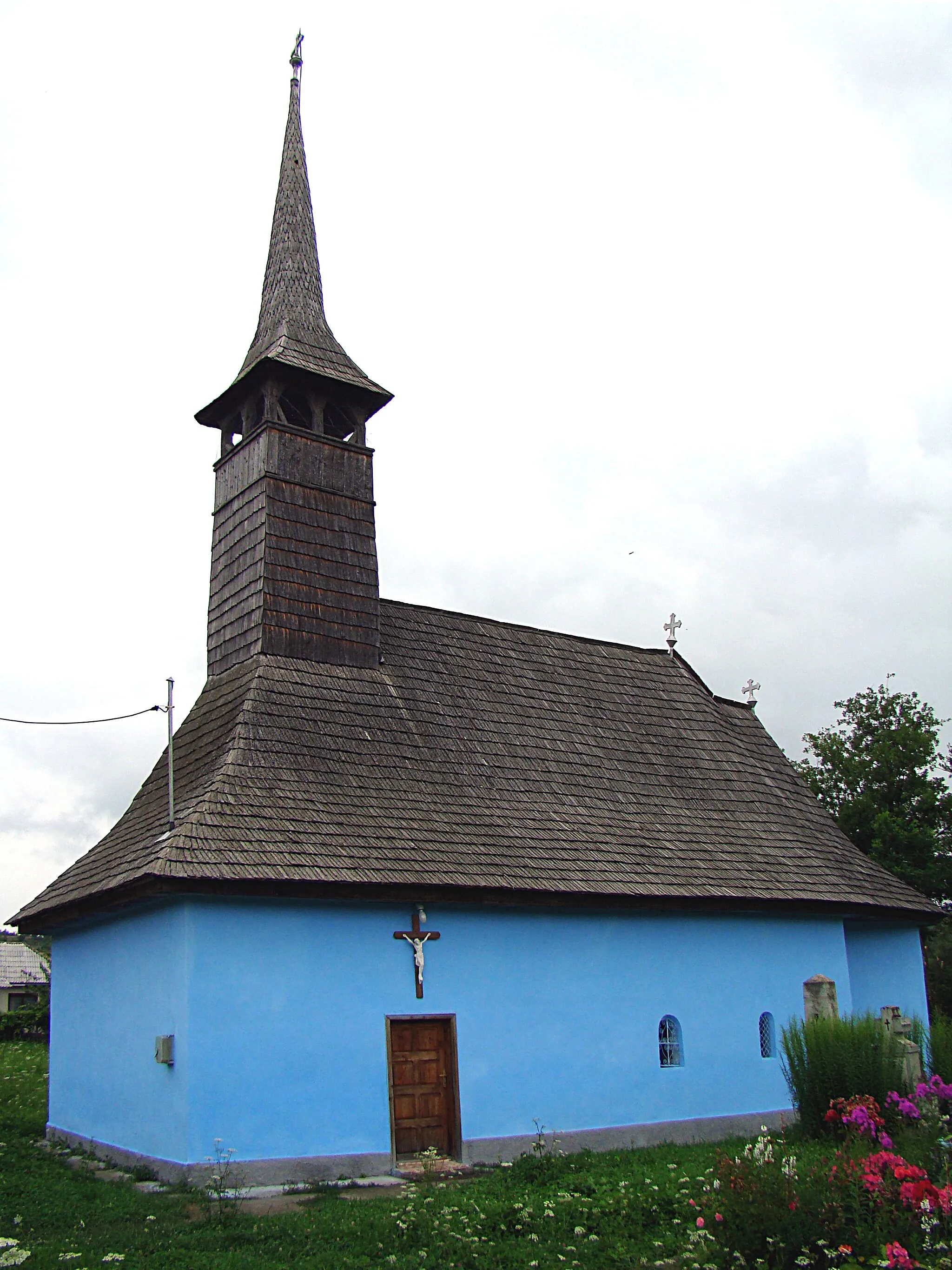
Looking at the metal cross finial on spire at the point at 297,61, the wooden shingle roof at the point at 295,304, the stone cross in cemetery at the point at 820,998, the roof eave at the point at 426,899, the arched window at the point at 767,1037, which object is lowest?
the arched window at the point at 767,1037

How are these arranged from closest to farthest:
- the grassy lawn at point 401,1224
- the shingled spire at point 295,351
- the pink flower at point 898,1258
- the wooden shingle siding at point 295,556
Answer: the pink flower at point 898,1258 < the grassy lawn at point 401,1224 < the wooden shingle siding at point 295,556 < the shingled spire at point 295,351

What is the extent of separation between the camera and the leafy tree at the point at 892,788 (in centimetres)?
2803

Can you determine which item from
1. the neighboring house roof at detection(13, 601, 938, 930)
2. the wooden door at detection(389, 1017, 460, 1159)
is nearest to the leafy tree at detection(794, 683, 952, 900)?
the neighboring house roof at detection(13, 601, 938, 930)

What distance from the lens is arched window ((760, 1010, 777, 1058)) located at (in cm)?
1524

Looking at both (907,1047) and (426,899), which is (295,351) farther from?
(907,1047)

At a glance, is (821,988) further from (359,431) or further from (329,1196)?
(359,431)

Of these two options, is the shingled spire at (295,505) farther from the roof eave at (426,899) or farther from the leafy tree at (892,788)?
the leafy tree at (892,788)

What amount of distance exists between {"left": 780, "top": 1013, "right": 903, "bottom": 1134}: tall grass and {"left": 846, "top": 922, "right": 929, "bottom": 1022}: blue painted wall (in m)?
6.26

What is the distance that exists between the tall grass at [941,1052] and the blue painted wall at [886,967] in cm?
529

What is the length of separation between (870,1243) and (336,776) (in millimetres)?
8001

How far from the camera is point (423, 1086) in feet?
40.2

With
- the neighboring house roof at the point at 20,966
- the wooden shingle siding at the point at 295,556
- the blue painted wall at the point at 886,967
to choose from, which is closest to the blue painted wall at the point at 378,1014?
the blue painted wall at the point at 886,967

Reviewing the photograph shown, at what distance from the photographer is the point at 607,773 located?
1655 centimetres

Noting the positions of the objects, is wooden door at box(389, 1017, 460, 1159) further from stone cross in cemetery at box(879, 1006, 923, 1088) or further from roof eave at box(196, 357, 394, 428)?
roof eave at box(196, 357, 394, 428)
